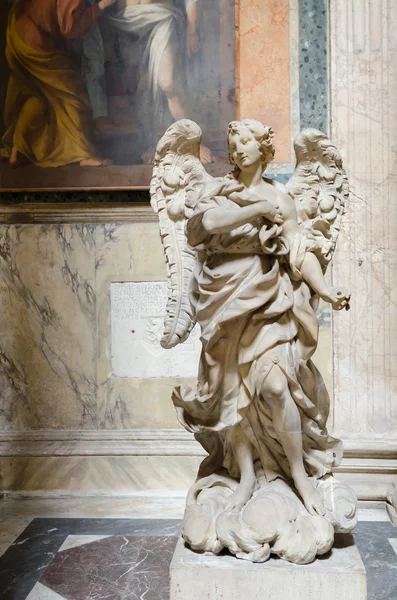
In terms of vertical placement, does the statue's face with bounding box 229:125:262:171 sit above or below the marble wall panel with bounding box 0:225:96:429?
above

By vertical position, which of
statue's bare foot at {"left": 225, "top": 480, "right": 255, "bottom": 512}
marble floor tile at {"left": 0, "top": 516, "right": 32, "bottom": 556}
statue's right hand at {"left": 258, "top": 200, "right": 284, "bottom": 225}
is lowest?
marble floor tile at {"left": 0, "top": 516, "right": 32, "bottom": 556}

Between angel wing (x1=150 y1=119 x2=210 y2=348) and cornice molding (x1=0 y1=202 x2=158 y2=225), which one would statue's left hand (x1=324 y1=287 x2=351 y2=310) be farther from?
cornice molding (x1=0 y1=202 x2=158 y2=225)

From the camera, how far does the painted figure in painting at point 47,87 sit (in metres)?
5.03

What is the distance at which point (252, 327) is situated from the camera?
9.99 ft

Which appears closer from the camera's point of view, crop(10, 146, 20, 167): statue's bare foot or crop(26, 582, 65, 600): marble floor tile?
crop(26, 582, 65, 600): marble floor tile

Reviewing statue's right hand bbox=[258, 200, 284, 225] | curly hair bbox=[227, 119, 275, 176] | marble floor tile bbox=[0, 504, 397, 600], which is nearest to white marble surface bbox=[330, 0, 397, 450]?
marble floor tile bbox=[0, 504, 397, 600]

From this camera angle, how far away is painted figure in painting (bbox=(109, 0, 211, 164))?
4969 mm

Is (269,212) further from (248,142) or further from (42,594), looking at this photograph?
(42,594)

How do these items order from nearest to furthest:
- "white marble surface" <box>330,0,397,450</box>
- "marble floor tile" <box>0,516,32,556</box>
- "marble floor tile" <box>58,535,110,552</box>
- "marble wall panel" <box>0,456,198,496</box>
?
1. "marble floor tile" <box>58,535,110,552</box>
2. "marble floor tile" <box>0,516,32,556</box>
3. "white marble surface" <box>330,0,397,450</box>
4. "marble wall panel" <box>0,456,198,496</box>

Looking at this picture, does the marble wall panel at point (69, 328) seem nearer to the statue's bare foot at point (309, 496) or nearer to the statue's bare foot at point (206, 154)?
the statue's bare foot at point (206, 154)

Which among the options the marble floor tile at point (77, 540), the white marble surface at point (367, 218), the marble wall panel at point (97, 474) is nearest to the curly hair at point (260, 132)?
the white marble surface at point (367, 218)

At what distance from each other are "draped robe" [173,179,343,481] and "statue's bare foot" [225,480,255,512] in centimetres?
12

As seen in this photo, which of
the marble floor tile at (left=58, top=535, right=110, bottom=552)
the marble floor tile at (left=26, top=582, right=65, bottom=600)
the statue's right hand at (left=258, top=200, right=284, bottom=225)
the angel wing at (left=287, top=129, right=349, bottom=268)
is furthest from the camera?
the marble floor tile at (left=58, top=535, right=110, bottom=552)

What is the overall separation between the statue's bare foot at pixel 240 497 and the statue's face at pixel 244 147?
1372 mm
